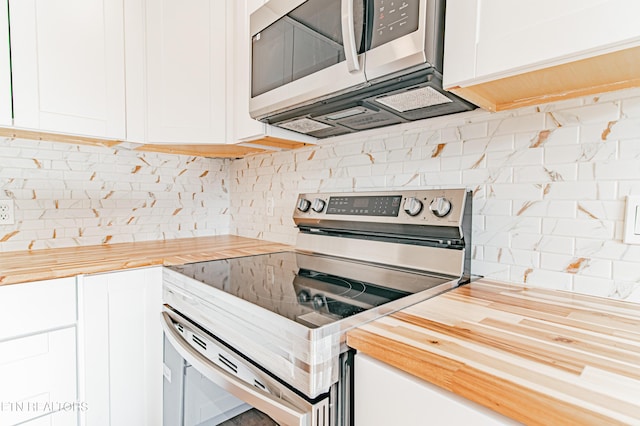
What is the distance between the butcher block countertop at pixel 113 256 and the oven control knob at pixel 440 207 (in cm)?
79

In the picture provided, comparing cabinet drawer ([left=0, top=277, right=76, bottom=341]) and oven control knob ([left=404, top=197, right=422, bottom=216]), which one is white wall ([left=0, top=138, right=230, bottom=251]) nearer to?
cabinet drawer ([left=0, top=277, right=76, bottom=341])

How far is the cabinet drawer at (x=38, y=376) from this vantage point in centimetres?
99

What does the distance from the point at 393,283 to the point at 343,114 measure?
61cm

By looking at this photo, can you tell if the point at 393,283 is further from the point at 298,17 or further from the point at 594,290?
the point at 298,17

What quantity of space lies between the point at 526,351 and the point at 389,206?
2.30ft

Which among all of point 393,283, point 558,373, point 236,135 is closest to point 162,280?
point 236,135

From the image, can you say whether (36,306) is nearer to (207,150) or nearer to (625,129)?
(207,150)

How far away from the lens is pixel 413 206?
1.10 metres

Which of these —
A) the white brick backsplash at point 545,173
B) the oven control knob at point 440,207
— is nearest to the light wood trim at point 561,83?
the white brick backsplash at point 545,173

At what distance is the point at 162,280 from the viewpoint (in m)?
1.29

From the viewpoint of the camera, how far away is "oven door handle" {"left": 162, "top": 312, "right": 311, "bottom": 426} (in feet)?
2.05

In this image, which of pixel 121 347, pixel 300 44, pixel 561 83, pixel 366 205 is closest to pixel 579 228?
pixel 561 83

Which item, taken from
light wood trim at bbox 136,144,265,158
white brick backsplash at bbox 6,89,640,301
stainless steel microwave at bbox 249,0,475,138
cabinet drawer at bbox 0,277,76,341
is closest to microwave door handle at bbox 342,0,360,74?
stainless steel microwave at bbox 249,0,475,138

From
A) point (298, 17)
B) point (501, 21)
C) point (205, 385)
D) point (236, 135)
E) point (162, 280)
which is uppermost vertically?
point (298, 17)
